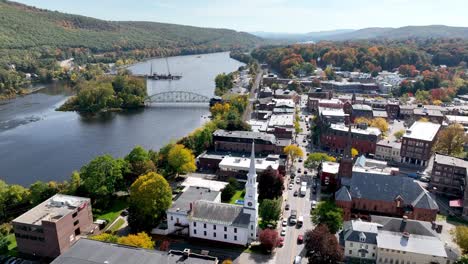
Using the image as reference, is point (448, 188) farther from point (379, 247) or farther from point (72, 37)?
point (72, 37)

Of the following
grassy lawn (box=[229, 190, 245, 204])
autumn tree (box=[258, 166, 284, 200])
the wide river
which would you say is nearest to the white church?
autumn tree (box=[258, 166, 284, 200])

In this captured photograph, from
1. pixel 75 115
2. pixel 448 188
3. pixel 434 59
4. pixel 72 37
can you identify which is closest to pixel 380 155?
pixel 448 188

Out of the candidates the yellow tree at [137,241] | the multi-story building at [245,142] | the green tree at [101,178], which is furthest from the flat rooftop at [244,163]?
the yellow tree at [137,241]

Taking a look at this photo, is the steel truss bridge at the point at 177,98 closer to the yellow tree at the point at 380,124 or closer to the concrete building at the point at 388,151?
the yellow tree at the point at 380,124

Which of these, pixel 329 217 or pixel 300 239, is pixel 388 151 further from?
pixel 300 239

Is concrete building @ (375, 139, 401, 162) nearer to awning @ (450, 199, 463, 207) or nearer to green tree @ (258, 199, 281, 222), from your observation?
awning @ (450, 199, 463, 207)
